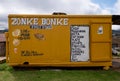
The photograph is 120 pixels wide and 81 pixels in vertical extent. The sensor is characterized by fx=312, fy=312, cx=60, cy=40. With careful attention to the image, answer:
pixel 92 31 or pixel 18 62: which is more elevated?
pixel 92 31

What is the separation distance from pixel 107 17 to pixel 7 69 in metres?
5.03

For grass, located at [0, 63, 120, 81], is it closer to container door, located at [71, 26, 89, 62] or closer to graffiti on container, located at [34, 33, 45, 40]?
container door, located at [71, 26, 89, 62]

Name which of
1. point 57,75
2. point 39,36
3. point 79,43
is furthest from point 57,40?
point 57,75

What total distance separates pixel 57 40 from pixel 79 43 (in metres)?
0.99

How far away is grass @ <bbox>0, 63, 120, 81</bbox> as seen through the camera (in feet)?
38.5

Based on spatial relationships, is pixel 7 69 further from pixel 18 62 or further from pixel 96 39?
pixel 96 39

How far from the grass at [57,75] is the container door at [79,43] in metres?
0.60

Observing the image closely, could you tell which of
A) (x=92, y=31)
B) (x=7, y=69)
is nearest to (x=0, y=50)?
(x=7, y=69)

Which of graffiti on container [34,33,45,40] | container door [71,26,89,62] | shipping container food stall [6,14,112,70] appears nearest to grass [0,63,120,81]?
shipping container food stall [6,14,112,70]

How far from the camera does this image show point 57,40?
539 inches

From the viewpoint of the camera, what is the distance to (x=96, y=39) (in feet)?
45.3

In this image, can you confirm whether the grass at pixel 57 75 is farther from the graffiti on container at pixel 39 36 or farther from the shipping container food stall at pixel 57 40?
the graffiti on container at pixel 39 36

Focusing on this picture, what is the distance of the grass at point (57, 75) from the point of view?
→ 11.7 meters

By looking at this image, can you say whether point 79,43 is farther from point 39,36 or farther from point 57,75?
point 57,75
